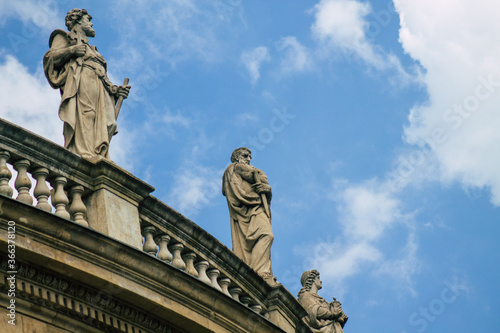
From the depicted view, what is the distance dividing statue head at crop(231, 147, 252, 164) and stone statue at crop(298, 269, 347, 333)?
9.92 feet

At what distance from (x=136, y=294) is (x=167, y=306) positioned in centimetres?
72

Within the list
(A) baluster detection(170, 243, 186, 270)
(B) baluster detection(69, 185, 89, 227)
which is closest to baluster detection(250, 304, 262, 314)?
(A) baluster detection(170, 243, 186, 270)

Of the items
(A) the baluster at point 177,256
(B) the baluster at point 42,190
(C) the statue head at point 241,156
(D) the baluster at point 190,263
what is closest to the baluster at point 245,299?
(D) the baluster at point 190,263

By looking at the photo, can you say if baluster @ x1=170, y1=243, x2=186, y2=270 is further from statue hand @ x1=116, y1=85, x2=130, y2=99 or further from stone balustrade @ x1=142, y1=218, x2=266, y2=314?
statue hand @ x1=116, y1=85, x2=130, y2=99

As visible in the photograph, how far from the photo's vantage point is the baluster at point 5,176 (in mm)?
16406

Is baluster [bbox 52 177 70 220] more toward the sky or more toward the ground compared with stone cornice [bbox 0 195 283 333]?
more toward the sky

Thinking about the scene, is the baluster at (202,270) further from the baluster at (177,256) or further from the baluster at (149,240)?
the baluster at (149,240)

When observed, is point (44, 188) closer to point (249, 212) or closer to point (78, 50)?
point (78, 50)

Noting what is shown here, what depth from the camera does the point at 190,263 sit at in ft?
62.4

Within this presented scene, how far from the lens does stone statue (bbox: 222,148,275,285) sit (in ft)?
71.7

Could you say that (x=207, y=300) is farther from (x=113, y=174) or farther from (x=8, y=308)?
(x=8, y=308)

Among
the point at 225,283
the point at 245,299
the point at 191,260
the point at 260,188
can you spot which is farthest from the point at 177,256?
the point at 260,188

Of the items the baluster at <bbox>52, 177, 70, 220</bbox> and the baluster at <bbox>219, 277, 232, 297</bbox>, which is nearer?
the baluster at <bbox>52, 177, 70, 220</bbox>

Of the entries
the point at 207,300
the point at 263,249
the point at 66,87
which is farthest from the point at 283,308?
the point at 66,87
